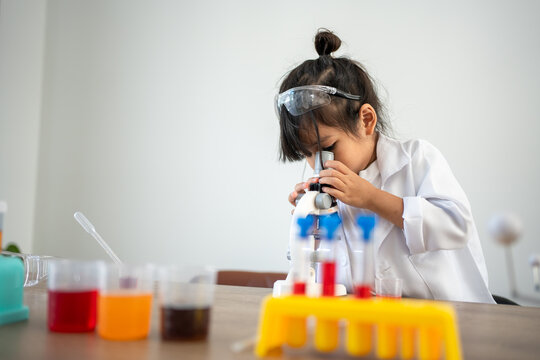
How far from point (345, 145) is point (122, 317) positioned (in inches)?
36.7

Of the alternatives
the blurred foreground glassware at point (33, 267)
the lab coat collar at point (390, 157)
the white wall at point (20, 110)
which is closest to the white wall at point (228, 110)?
the white wall at point (20, 110)

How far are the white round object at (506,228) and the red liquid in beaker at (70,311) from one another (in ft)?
1.67

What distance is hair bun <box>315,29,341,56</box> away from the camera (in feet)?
4.99

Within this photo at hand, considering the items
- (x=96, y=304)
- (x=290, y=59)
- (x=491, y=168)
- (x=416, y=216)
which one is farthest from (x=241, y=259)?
(x=96, y=304)

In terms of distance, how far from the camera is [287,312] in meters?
0.55

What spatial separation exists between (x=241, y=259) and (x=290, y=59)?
112cm

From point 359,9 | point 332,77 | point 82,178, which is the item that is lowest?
point 82,178

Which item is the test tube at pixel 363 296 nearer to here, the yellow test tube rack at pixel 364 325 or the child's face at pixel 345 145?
the yellow test tube rack at pixel 364 325

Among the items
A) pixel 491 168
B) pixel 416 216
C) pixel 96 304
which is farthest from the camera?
pixel 491 168

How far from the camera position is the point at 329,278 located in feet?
1.90

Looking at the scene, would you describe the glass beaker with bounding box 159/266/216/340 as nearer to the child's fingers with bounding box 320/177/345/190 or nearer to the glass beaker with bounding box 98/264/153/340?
the glass beaker with bounding box 98/264/153/340

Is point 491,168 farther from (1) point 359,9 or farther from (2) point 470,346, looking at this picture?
(2) point 470,346

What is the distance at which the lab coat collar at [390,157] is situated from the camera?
4.52 ft

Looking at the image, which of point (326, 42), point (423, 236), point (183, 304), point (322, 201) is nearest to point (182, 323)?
point (183, 304)
